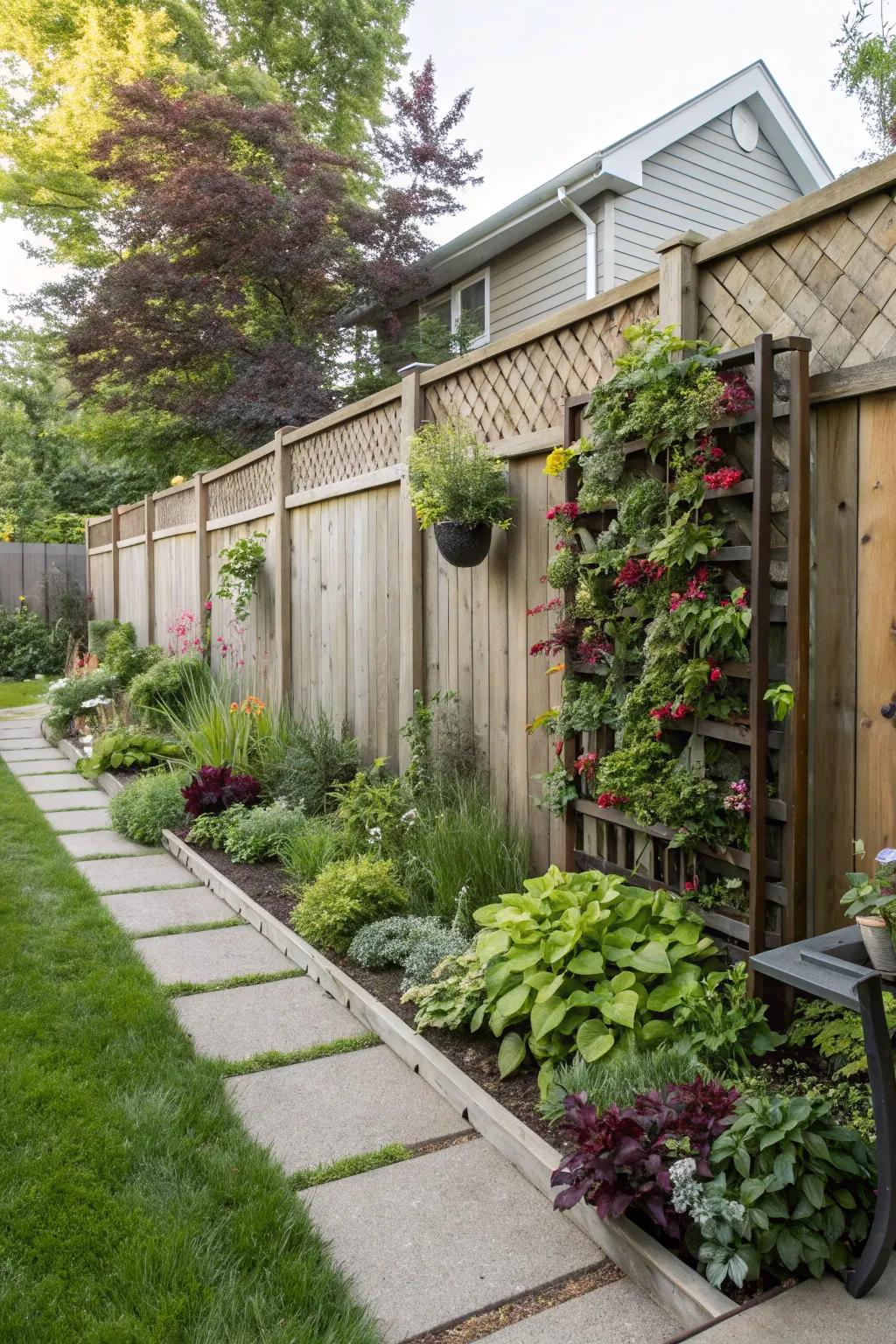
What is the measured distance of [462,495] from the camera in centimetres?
360

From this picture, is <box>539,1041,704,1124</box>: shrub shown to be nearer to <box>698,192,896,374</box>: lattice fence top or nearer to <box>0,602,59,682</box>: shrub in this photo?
<box>698,192,896,374</box>: lattice fence top

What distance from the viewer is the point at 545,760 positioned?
11.5 ft

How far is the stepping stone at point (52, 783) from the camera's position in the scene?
6520 mm

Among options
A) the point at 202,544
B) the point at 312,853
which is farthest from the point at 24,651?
the point at 312,853

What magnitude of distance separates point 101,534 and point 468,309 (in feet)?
18.7

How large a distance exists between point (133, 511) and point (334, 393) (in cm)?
290

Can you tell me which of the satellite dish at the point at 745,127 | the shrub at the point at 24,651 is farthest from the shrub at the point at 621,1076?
the shrub at the point at 24,651

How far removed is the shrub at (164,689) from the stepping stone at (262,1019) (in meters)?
4.55

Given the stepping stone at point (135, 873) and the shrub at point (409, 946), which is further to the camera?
the stepping stone at point (135, 873)

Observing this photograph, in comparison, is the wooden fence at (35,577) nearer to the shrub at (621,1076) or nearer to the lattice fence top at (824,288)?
the lattice fence top at (824,288)

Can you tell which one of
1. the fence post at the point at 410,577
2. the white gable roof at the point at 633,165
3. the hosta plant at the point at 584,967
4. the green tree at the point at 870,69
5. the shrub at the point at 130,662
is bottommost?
the hosta plant at the point at 584,967

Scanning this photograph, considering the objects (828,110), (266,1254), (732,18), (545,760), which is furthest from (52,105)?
(266,1254)

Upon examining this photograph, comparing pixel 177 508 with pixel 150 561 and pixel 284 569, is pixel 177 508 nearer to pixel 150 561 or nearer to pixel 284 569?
pixel 150 561

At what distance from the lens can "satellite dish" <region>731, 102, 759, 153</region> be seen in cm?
982
